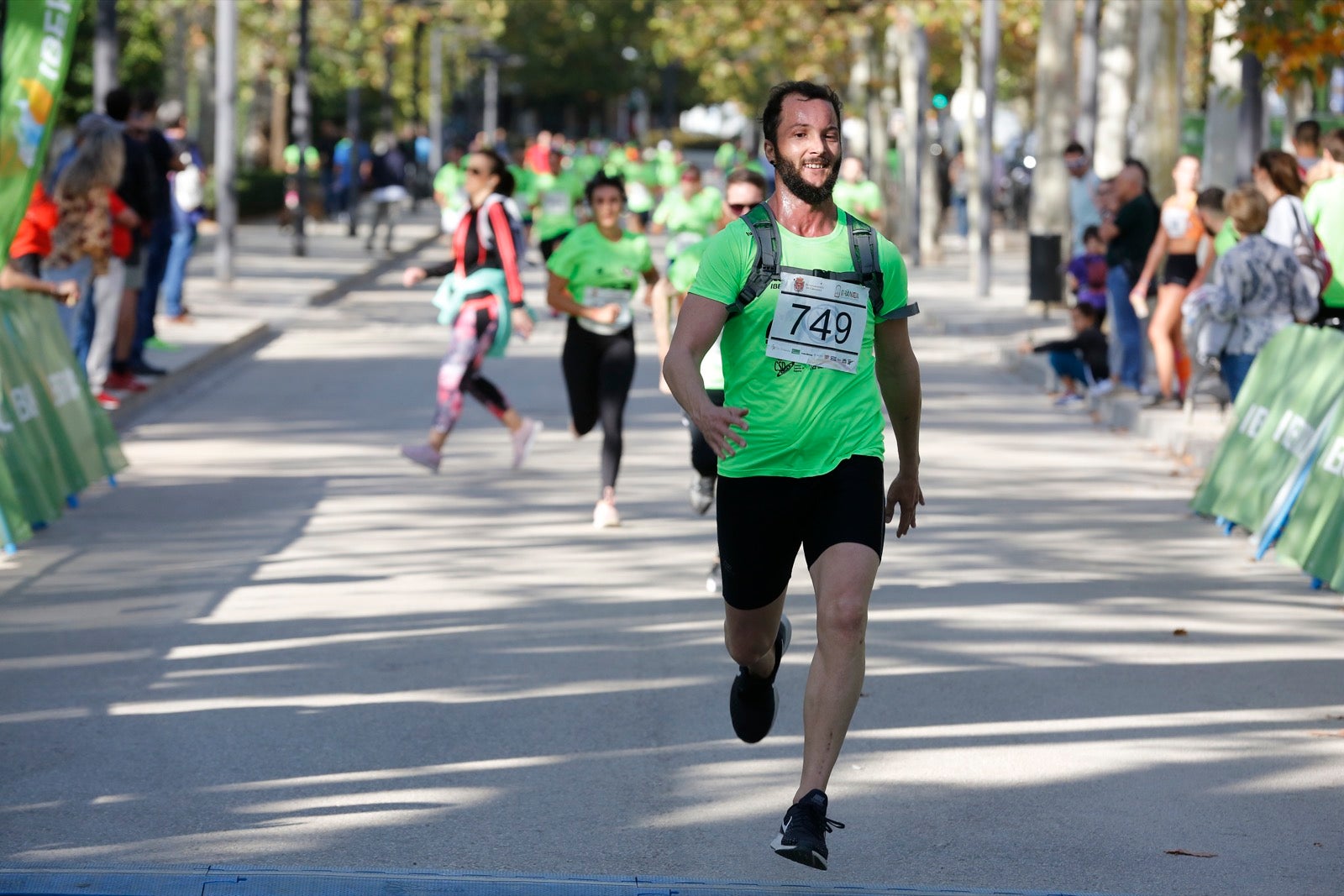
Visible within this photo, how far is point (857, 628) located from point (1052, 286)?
20087 millimetres

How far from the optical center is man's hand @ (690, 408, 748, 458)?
5.05 meters

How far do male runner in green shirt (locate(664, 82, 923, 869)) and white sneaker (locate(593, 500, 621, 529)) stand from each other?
517 cm

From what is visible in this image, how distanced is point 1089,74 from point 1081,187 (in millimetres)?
2736

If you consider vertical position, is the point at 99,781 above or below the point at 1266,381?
below

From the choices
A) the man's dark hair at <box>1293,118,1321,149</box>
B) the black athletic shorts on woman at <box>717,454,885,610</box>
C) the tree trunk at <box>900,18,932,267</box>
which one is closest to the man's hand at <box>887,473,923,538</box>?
the black athletic shorts on woman at <box>717,454,885,610</box>

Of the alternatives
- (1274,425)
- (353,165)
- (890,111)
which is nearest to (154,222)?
(1274,425)

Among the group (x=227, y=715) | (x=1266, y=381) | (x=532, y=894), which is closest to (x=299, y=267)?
(x=1266, y=381)

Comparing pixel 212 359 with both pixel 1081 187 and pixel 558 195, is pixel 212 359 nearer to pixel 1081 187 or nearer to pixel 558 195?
pixel 1081 187

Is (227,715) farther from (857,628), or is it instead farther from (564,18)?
(564,18)

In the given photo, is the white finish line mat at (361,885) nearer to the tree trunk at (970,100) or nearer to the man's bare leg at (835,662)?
the man's bare leg at (835,662)

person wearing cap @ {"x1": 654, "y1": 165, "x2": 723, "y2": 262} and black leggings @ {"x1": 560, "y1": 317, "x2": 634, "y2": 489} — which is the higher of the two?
person wearing cap @ {"x1": 654, "y1": 165, "x2": 723, "y2": 262}

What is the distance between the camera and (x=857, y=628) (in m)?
5.18

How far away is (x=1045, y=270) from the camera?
24.8 m

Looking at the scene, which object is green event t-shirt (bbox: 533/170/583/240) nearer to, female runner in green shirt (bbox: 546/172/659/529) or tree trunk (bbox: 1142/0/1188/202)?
tree trunk (bbox: 1142/0/1188/202)
